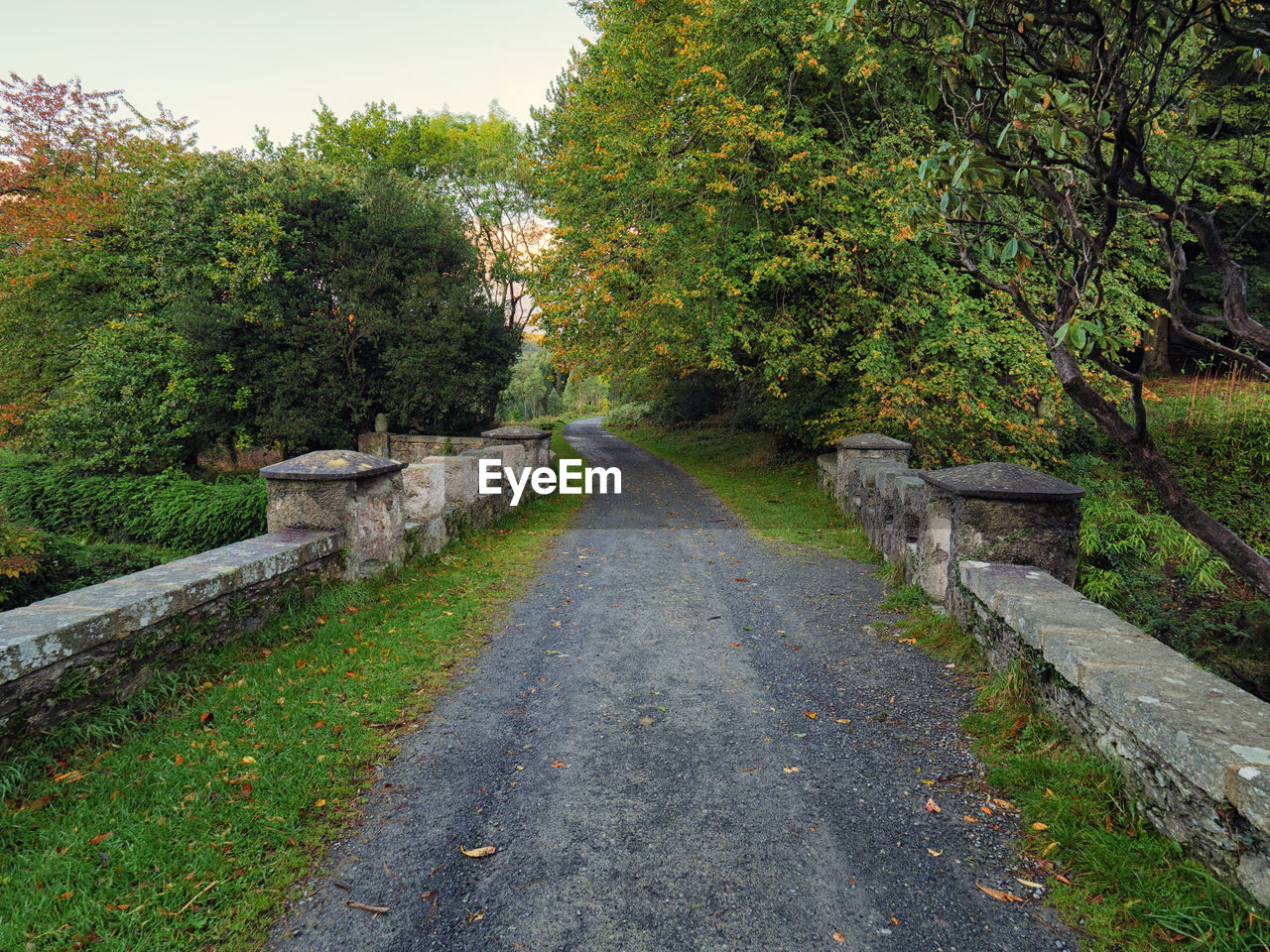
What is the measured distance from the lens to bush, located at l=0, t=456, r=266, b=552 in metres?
9.58

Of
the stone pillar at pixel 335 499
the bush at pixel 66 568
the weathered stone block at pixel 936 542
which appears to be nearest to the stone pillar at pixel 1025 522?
the weathered stone block at pixel 936 542

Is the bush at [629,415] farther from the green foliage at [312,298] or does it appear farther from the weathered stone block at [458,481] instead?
the weathered stone block at [458,481]

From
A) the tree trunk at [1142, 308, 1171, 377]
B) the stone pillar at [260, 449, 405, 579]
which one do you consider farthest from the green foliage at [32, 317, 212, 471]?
the tree trunk at [1142, 308, 1171, 377]

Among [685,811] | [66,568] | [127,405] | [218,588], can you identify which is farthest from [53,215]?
[685,811]

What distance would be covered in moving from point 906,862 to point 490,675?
9.10ft

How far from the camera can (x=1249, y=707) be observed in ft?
7.74

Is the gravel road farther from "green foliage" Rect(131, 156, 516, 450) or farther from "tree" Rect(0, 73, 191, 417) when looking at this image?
"tree" Rect(0, 73, 191, 417)

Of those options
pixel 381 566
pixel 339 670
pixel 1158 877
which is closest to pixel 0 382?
pixel 381 566

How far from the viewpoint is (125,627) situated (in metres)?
3.35

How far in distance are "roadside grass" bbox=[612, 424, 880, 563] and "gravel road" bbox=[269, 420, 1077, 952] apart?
11.5ft

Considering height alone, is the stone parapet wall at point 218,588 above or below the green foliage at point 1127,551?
above

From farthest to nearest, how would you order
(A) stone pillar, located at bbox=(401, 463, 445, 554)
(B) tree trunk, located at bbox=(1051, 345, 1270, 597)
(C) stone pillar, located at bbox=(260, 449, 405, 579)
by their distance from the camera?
1. (A) stone pillar, located at bbox=(401, 463, 445, 554)
2. (C) stone pillar, located at bbox=(260, 449, 405, 579)
3. (B) tree trunk, located at bbox=(1051, 345, 1270, 597)

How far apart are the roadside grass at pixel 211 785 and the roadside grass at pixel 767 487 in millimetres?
5298

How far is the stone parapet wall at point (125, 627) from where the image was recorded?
287 cm
